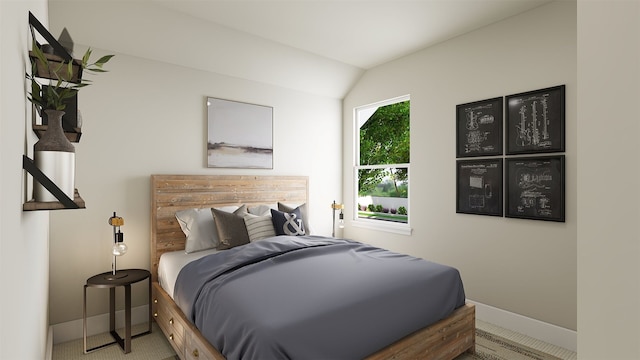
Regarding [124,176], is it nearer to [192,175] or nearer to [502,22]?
[192,175]

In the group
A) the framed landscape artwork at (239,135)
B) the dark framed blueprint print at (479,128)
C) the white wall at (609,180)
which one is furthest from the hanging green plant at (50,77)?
the dark framed blueprint print at (479,128)

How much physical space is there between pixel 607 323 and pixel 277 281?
6.04 feet

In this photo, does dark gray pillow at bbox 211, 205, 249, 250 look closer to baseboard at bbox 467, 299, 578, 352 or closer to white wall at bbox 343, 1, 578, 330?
white wall at bbox 343, 1, 578, 330

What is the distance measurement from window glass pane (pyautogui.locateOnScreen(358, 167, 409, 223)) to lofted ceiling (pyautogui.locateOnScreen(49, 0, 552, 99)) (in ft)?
4.80

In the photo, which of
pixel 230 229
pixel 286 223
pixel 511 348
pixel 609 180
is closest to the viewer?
pixel 609 180

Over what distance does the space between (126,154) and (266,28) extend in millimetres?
1825

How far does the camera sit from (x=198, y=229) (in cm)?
322

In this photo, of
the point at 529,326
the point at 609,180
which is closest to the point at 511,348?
the point at 529,326

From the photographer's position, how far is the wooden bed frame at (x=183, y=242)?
2.13 metres

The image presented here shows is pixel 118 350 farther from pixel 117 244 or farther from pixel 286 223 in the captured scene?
pixel 286 223

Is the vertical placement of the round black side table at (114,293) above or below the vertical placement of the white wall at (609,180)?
below

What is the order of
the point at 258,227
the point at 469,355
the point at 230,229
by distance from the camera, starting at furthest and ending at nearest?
the point at 258,227 < the point at 230,229 < the point at 469,355

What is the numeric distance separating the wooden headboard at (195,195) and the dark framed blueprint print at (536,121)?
2.50 meters

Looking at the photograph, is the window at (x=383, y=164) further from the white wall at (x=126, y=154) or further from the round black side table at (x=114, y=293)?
the round black side table at (x=114, y=293)
